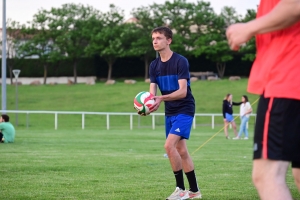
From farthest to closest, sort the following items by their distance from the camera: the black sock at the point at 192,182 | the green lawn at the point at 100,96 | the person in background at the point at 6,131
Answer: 1. the green lawn at the point at 100,96
2. the person in background at the point at 6,131
3. the black sock at the point at 192,182

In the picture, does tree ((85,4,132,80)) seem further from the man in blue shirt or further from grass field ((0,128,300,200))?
the man in blue shirt

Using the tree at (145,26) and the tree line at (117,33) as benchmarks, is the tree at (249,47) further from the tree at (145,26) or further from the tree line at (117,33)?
the tree at (145,26)

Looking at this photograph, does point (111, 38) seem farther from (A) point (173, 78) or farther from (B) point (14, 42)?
(A) point (173, 78)

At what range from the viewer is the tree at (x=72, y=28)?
7925cm

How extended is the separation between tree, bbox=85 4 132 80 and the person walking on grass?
67.8 metres

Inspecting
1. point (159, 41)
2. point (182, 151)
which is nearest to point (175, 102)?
point (182, 151)

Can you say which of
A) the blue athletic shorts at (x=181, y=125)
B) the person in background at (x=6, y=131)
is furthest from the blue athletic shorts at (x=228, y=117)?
the blue athletic shorts at (x=181, y=125)

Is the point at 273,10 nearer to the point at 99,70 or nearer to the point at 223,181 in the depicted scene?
the point at 223,181

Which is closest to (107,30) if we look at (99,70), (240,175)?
(99,70)

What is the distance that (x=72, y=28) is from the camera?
82000 millimetres

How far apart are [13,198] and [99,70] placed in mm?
73634

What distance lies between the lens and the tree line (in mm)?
78062

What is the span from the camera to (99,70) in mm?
82125

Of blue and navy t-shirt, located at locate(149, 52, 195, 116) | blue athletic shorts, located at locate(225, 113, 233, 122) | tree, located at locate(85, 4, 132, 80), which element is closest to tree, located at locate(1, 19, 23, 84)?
tree, located at locate(85, 4, 132, 80)
